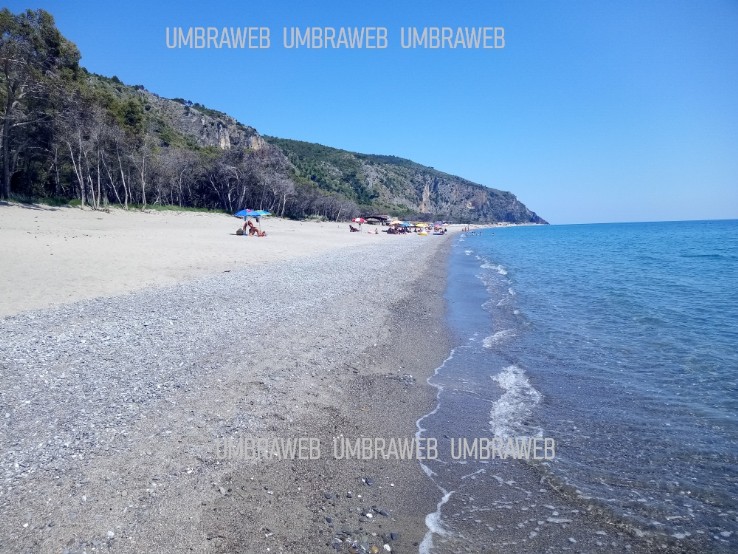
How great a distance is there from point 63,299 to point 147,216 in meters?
29.0

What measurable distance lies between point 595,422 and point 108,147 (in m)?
41.2

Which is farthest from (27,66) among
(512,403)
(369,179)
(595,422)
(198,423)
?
(369,179)

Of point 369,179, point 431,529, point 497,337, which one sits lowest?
point 431,529

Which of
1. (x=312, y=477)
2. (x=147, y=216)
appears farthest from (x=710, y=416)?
(x=147, y=216)

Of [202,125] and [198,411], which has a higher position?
[202,125]

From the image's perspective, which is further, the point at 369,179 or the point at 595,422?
the point at 369,179

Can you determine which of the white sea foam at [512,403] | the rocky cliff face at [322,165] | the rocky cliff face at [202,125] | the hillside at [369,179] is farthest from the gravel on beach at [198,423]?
the hillside at [369,179]

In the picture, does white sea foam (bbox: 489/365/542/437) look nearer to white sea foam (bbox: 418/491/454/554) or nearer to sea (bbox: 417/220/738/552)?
sea (bbox: 417/220/738/552)

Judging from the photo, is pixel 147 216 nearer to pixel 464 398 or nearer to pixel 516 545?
pixel 464 398

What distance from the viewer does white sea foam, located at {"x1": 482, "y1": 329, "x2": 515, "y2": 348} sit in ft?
32.6

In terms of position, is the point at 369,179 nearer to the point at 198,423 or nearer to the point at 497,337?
the point at 497,337

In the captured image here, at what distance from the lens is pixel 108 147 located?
3606 centimetres

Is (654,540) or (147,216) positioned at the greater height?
(147,216)

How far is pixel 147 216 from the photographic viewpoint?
35.7 metres
